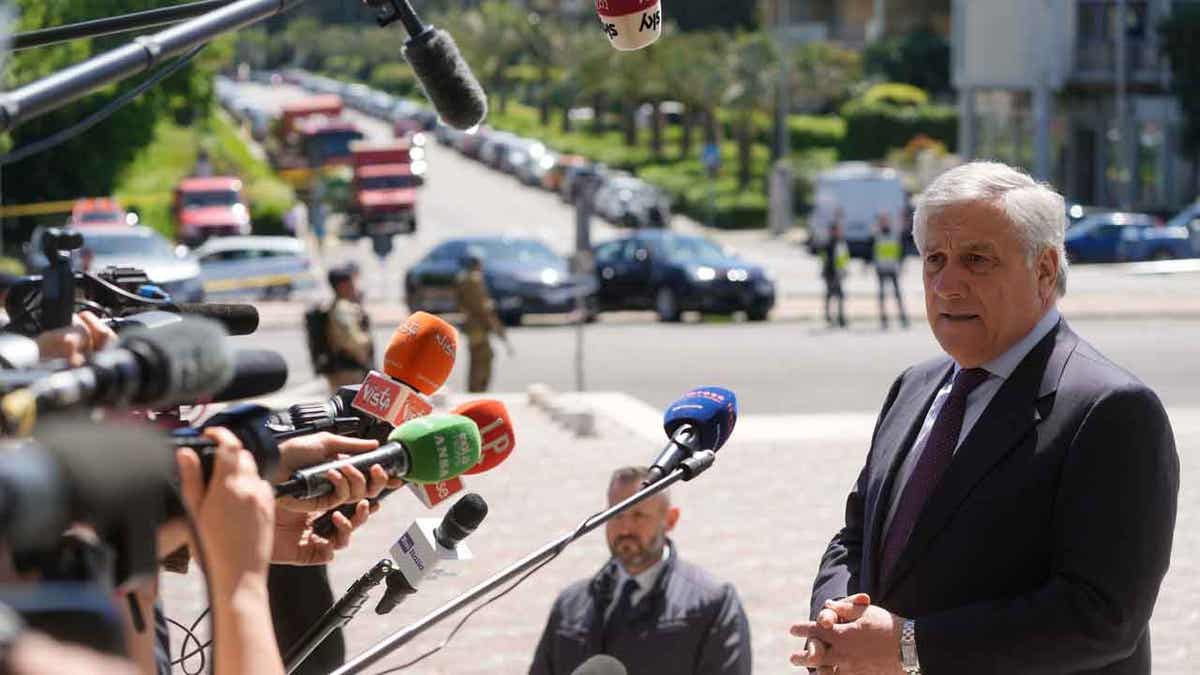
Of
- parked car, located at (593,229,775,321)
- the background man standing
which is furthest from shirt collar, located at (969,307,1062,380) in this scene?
parked car, located at (593,229,775,321)

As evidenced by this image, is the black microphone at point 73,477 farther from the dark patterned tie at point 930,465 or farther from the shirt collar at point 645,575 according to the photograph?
the shirt collar at point 645,575

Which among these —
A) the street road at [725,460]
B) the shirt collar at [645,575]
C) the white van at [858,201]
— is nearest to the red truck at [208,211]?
the white van at [858,201]

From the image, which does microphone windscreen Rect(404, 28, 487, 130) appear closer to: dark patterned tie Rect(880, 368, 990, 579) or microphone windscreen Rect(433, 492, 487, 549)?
microphone windscreen Rect(433, 492, 487, 549)

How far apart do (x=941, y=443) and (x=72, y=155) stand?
36372mm

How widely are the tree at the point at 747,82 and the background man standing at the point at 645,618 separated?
56.6 metres

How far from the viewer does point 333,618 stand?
12.5 ft

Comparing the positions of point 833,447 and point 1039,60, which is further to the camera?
point 1039,60

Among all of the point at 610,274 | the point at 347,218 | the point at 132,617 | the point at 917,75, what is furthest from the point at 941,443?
the point at 917,75

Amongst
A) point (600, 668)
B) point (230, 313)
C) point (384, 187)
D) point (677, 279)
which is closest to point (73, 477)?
point (230, 313)

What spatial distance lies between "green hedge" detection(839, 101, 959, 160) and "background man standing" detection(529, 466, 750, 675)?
62380mm

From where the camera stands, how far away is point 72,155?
38.7 m

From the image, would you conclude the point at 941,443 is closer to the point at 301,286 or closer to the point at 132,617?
the point at 132,617

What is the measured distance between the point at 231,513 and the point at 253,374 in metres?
0.29

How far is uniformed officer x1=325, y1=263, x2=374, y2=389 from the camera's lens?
14414mm
